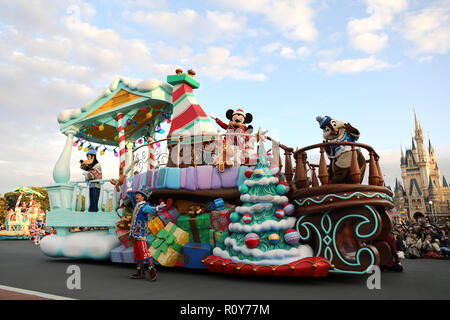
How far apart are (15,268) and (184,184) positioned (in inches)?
176

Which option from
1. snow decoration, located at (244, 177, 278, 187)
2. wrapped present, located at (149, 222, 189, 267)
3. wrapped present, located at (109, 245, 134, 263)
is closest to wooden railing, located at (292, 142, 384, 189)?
snow decoration, located at (244, 177, 278, 187)

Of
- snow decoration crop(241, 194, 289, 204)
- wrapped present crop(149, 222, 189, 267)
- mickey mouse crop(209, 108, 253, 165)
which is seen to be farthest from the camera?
mickey mouse crop(209, 108, 253, 165)

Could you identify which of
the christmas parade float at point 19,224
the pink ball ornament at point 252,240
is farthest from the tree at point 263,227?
the christmas parade float at point 19,224

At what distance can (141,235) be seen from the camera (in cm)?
550

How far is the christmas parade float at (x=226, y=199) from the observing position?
4906 mm

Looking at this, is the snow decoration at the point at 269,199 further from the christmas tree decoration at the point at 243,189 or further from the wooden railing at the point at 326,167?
the wooden railing at the point at 326,167

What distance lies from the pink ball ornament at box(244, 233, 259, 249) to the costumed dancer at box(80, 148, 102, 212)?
5.07 m

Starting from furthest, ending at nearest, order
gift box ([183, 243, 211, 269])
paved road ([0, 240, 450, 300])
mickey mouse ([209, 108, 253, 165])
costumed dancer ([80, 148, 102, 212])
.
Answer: costumed dancer ([80, 148, 102, 212]) < mickey mouse ([209, 108, 253, 165]) < gift box ([183, 243, 211, 269]) < paved road ([0, 240, 450, 300])

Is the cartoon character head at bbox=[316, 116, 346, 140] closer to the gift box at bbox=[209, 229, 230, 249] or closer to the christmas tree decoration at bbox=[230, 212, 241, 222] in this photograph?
the christmas tree decoration at bbox=[230, 212, 241, 222]

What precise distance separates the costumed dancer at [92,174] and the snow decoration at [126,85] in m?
1.31

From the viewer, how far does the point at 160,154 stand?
7.14 meters

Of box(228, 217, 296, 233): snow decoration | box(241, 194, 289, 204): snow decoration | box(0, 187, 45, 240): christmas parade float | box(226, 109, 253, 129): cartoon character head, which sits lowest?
box(0, 187, 45, 240): christmas parade float

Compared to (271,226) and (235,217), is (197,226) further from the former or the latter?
(271,226)

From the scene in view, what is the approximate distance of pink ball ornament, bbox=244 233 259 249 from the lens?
5086 millimetres
